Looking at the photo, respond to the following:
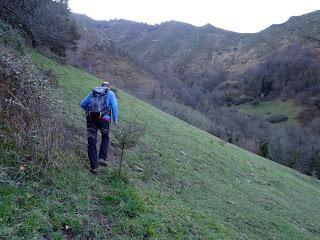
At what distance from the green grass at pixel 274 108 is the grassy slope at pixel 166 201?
3322 inches

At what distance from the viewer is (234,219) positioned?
10.2 m

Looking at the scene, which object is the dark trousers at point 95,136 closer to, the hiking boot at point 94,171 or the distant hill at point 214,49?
the hiking boot at point 94,171

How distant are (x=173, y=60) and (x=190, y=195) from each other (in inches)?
5985

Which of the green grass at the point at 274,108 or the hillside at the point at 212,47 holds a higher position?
the hillside at the point at 212,47

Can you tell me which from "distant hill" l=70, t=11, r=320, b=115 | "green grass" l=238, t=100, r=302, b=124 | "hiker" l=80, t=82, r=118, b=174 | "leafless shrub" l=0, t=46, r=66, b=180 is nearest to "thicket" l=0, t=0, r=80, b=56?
"leafless shrub" l=0, t=46, r=66, b=180

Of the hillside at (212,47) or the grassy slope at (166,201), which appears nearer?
the grassy slope at (166,201)

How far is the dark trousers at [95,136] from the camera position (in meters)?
8.21

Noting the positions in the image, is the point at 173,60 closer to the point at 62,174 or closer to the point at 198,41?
the point at 198,41

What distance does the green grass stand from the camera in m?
99.8

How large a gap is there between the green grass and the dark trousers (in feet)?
304

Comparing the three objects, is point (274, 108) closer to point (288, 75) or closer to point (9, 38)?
point (288, 75)

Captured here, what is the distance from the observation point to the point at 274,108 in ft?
350

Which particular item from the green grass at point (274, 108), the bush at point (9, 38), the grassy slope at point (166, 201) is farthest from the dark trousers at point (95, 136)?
the green grass at point (274, 108)

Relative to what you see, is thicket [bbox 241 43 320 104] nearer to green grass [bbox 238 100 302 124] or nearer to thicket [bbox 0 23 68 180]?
green grass [bbox 238 100 302 124]
